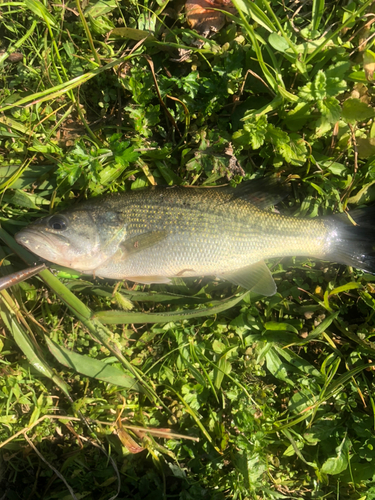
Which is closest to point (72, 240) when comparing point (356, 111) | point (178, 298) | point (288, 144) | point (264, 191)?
point (178, 298)

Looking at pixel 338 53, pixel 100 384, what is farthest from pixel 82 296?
pixel 338 53

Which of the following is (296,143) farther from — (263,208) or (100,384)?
(100,384)

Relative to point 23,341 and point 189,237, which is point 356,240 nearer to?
point 189,237

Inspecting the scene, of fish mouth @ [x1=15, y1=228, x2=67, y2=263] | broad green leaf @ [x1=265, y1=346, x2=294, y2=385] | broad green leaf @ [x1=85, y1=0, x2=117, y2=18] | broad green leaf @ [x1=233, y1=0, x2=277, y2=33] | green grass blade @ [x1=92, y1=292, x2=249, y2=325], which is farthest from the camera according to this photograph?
broad green leaf @ [x1=265, y1=346, x2=294, y2=385]

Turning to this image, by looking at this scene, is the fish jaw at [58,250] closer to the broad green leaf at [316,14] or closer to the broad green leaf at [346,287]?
the broad green leaf at [346,287]

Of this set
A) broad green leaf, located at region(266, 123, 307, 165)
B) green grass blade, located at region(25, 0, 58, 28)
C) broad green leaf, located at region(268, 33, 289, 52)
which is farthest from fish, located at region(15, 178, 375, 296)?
green grass blade, located at region(25, 0, 58, 28)

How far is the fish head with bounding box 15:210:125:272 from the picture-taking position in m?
2.31

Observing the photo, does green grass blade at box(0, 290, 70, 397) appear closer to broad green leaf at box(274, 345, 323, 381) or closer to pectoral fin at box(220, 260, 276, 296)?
pectoral fin at box(220, 260, 276, 296)

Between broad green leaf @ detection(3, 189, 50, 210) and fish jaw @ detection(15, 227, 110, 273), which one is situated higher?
broad green leaf @ detection(3, 189, 50, 210)

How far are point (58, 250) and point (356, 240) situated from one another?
239cm

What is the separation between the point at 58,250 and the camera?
2.32m

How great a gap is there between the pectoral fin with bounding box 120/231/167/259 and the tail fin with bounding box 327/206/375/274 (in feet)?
4.58

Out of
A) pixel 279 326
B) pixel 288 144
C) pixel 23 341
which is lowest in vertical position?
pixel 23 341

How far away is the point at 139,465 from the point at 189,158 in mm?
2728
